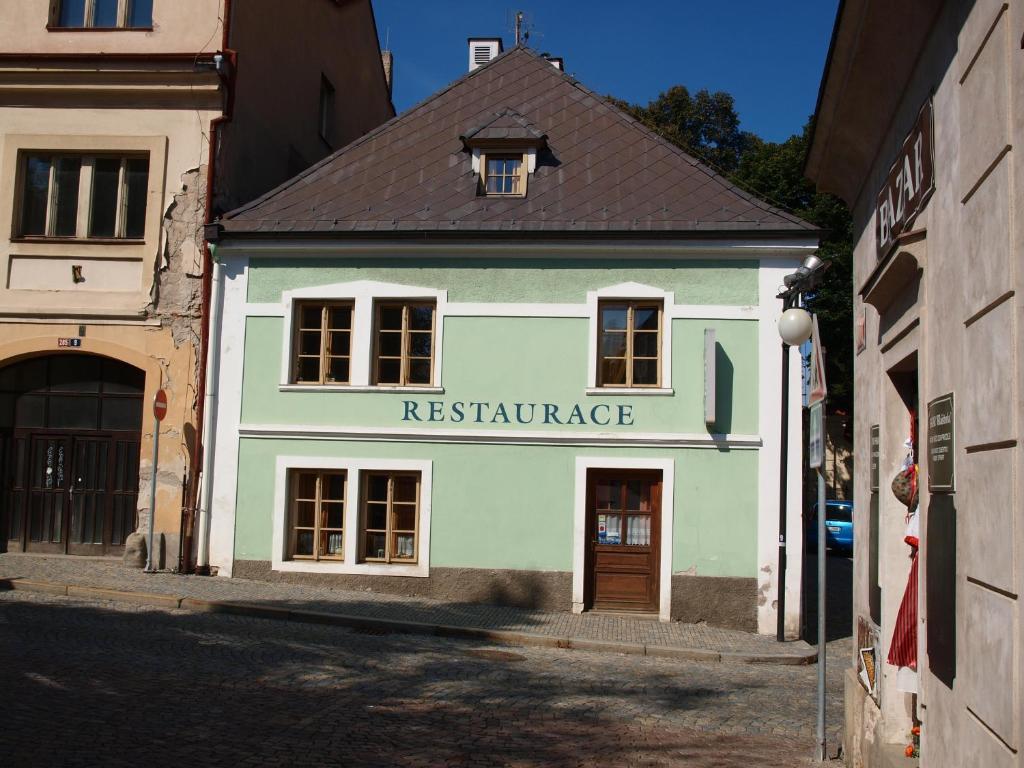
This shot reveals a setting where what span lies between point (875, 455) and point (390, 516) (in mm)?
9444

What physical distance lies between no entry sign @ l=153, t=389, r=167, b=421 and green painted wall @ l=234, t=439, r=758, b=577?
2.01 metres

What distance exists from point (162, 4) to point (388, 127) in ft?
13.7

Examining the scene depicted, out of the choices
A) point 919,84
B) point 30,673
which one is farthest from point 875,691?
point 30,673

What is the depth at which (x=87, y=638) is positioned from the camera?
10.1 meters

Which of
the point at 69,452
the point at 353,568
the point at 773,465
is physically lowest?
the point at 353,568

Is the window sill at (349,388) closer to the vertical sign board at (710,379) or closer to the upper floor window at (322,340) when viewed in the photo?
the upper floor window at (322,340)

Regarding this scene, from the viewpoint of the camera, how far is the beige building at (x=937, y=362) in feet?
12.3

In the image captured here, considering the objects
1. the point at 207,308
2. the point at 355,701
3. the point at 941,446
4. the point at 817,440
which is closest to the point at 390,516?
the point at 207,308

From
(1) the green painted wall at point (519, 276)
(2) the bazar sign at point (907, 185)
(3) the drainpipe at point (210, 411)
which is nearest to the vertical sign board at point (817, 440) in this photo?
(2) the bazar sign at point (907, 185)

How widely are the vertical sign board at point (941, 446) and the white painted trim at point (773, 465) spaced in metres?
9.66

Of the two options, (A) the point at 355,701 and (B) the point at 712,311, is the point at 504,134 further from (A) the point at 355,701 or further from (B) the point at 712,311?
(A) the point at 355,701

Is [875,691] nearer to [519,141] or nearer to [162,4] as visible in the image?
[519,141]

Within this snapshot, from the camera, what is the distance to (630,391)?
1486 cm

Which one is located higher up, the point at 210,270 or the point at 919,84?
the point at 210,270
